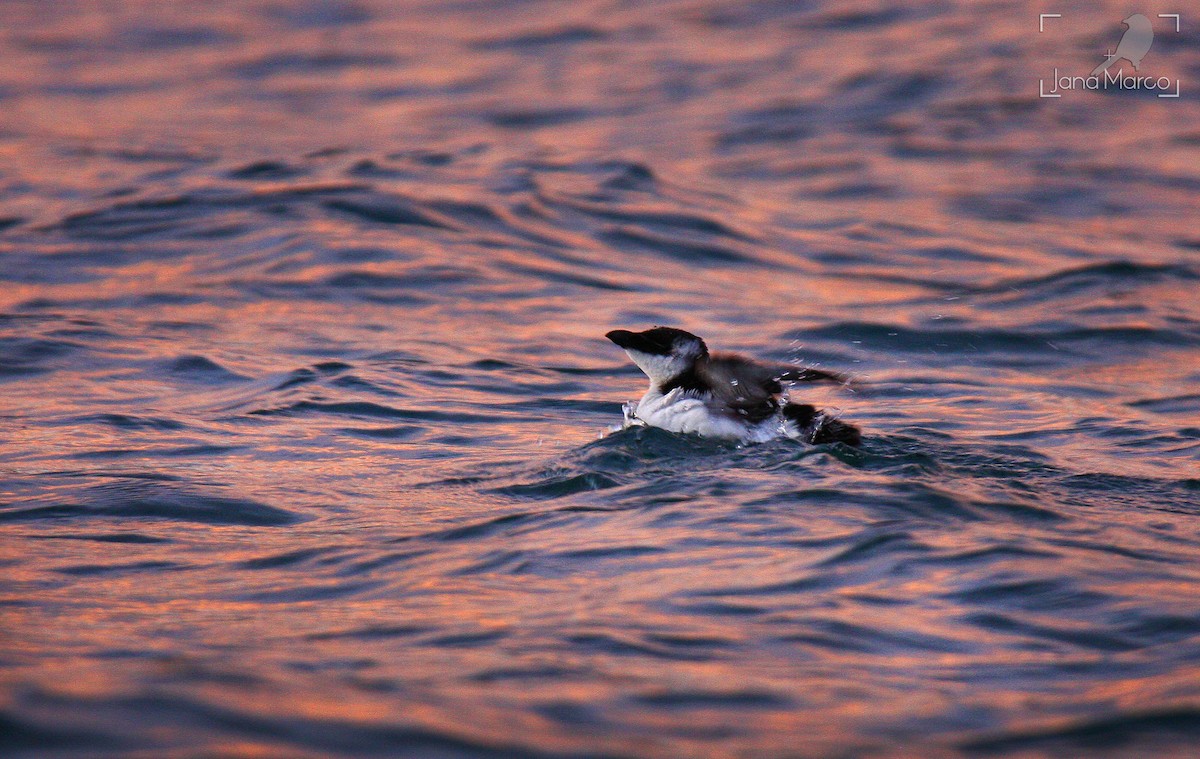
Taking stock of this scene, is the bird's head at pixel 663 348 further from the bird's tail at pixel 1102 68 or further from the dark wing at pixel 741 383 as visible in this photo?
the bird's tail at pixel 1102 68

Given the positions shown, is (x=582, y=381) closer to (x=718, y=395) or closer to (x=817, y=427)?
(x=718, y=395)

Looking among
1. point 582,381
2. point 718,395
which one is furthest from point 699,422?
point 582,381

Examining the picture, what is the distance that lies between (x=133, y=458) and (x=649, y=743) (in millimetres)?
4558

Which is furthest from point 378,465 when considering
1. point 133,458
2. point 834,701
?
point 834,701

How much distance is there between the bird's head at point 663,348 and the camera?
25.4ft

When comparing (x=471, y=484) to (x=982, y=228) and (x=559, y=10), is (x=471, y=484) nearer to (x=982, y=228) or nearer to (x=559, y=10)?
(x=982, y=228)

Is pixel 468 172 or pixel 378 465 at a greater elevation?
pixel 468 172

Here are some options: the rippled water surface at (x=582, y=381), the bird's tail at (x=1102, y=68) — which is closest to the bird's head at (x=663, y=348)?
the rippled water surface at (x=582, y=381)

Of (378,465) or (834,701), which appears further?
(378,465)

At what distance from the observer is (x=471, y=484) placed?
7.39 m

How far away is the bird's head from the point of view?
7742 millimetres

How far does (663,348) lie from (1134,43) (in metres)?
14.3

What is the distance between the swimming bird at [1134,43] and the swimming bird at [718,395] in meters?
12.7

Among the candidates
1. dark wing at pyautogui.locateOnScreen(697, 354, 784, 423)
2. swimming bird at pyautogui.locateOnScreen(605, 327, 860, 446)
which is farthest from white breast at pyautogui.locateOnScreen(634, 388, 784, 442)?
dark wing at pyautogui.locateOnScreen(697, 354, 784, 423)
